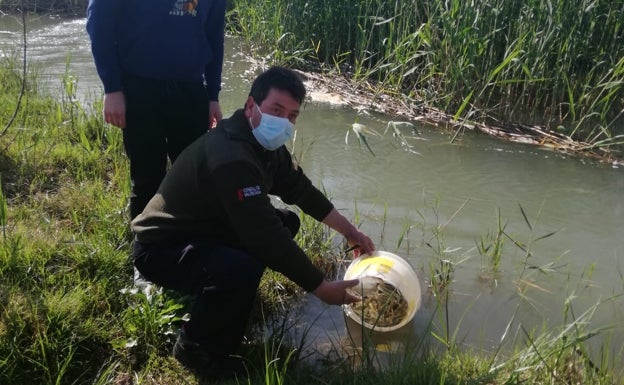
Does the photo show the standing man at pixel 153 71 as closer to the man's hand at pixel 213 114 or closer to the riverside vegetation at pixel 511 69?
the man's hand at pixel 213 114

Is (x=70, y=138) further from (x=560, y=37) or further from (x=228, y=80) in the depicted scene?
(x=560, y=37)

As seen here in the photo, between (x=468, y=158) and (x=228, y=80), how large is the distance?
3403mm

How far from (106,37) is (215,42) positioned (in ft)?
1.89

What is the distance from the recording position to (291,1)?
263 inches

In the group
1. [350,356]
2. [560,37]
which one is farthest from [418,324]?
[560,37]

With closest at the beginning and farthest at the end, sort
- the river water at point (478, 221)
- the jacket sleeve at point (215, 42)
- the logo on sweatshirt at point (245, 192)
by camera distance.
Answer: the logo on sweatshirt at point (245, 192) < the river water at point (478, 221) < the jacket sleeve at point (215, 42)

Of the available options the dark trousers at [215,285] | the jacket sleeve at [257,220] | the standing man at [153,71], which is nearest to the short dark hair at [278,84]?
the jacket sleeve at [257,220]

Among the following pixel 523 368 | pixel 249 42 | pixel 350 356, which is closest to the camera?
pixel 523 368

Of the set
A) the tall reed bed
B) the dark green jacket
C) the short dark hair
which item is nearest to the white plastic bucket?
the dark green jacket

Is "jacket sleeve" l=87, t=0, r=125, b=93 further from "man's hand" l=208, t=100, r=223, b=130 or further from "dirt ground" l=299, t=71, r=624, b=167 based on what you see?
"dirt ground" l=299, t=71, r=624, b=167

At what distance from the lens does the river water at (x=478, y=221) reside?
8.36ft

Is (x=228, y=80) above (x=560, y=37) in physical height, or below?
below

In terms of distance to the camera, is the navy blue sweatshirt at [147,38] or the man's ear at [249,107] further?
the navy blue sweatshirt at [147,38]

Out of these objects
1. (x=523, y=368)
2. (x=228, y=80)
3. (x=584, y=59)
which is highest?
(x=584, y=59)
